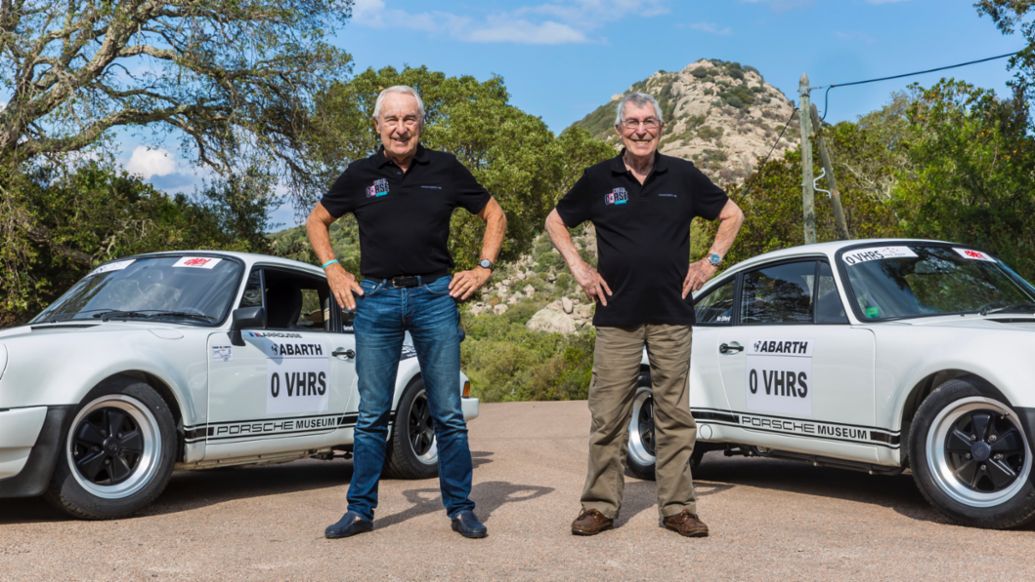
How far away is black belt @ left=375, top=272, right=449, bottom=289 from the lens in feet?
18.4

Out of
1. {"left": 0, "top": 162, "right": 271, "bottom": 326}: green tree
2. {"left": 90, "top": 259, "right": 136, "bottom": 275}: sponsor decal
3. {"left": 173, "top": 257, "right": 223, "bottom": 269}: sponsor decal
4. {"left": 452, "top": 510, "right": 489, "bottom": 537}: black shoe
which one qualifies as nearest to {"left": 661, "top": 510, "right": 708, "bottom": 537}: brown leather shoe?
{"left": 452, "top": 510, "right": 489, "bottom": 537}: black shoe

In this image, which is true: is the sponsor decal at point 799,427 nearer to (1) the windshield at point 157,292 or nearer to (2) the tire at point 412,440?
(2) the tire at point 412,440

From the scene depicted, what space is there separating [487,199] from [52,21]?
54.1 feet

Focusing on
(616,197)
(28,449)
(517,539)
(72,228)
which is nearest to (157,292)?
(28,449)

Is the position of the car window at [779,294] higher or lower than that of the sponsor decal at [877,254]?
lower

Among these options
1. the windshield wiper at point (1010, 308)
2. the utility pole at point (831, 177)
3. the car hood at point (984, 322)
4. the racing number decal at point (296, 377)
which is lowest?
the racing number decal at point (296, 377)

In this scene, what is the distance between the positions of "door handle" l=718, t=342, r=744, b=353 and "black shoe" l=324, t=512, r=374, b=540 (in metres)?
3.05

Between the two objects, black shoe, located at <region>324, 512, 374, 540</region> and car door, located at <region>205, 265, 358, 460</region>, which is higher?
car door, located at <region>205, 265, 358, 460</region>

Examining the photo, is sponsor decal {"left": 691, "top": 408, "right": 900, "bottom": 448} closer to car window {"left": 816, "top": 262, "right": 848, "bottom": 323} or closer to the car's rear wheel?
the car's rear wheel

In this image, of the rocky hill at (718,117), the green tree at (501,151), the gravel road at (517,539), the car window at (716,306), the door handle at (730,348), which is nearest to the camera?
the gravel road at (517,539)

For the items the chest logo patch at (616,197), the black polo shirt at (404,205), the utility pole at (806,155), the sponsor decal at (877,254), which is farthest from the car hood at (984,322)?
the utility pole at (806,155)

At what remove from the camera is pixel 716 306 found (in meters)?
8.16

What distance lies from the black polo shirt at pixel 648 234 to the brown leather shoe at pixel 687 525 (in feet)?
3.33

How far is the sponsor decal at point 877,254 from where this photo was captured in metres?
7.06
